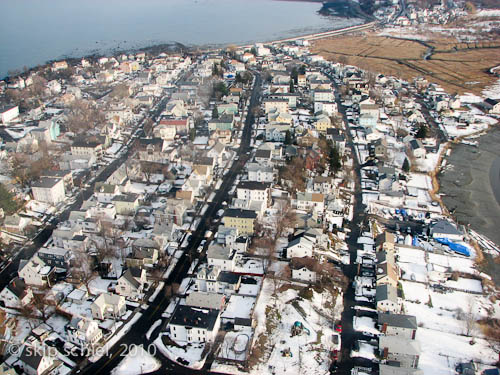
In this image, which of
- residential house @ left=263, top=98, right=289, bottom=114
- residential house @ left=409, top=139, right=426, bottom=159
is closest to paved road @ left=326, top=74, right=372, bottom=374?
residential house @ left=409, top=139, right=426, bottom=159

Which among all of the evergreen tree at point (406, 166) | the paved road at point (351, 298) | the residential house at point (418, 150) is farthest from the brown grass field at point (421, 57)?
the paved road at point (351, 298)

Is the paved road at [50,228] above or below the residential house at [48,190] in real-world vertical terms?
below

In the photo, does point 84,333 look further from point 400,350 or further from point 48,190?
point 48,190

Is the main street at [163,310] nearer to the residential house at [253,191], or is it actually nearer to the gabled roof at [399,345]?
the residential house at [253,191]

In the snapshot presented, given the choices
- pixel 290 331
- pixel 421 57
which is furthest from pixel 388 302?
pixel 421 57

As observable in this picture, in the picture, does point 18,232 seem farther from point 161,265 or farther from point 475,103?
point 475,103

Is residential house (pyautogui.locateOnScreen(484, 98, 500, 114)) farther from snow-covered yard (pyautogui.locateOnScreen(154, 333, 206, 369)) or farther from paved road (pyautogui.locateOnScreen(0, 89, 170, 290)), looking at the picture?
snow-covered yard (pyautogui.locateOnScreen(154, 333, 206, 369))
